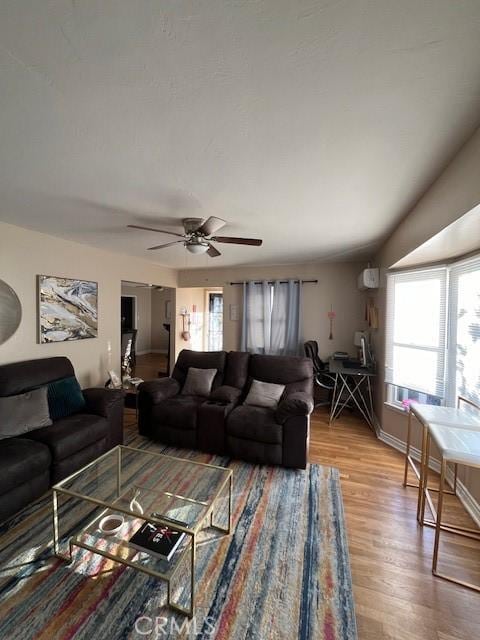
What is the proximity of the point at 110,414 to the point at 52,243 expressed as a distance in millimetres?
2067

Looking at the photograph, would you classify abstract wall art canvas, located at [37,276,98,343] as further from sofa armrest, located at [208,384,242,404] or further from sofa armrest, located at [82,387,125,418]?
sofa armrest, located at [208,384,242,404]

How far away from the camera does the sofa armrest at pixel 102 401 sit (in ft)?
8.74

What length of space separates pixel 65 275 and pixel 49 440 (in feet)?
6.41

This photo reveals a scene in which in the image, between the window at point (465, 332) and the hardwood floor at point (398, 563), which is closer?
the hardwood floor at point (398, 563)

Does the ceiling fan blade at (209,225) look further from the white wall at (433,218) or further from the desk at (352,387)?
the desk at (352,387)

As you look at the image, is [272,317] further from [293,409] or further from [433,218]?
[433,218]

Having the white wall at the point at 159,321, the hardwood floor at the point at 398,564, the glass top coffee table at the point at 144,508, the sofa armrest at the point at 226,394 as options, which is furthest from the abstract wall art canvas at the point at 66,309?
the white wall at the point at 159,321

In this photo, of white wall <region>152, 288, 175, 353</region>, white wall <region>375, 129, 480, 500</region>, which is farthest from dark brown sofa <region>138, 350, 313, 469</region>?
white wall <region>152, 288, 175, 353</region>

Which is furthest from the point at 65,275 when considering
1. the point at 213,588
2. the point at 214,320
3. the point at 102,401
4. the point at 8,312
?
the point at 214,320

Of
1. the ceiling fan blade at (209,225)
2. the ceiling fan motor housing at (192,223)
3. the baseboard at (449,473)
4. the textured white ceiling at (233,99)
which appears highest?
the textured white ceiling at (233,99)

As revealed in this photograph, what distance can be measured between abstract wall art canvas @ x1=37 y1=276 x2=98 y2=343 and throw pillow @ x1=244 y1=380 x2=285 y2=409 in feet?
7.52

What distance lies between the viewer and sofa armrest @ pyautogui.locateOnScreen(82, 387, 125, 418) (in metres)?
2.66

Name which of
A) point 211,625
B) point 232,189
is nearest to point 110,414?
point 211,625

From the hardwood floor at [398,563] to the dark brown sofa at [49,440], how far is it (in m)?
→ 2.14
